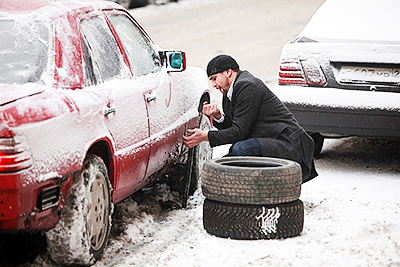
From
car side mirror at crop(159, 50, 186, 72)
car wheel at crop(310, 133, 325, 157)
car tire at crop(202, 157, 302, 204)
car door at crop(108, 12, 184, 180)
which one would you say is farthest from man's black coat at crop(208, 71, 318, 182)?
car wheel at crop(310, 133, 325, 157)

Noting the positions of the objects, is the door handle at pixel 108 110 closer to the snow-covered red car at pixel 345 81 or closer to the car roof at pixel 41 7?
the car roof at pixel 41 7

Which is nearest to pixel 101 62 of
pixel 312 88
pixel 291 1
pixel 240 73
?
pixel 240 73

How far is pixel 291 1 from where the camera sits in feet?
87.0

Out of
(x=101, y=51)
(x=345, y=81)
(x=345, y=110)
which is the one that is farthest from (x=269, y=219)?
(x=345, y=81)

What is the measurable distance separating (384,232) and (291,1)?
71.2 ft

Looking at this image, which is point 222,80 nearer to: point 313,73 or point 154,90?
point 154,90

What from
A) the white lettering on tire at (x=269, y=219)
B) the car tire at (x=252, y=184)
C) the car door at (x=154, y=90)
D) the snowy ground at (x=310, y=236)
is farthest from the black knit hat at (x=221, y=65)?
the white lettering on tire at (x=269, y=219)

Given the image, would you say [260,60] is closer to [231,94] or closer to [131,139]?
[231,94]

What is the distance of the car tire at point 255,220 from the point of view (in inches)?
214

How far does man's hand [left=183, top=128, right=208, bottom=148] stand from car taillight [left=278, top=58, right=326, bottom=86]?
1667 millimetres

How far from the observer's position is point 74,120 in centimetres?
451

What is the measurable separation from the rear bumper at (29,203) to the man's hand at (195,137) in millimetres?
1998

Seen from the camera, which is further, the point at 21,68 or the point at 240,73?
the point at 240,73

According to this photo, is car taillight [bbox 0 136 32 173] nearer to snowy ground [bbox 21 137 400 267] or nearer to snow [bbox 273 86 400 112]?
snowy ground [bbox 21 137 400 267]
